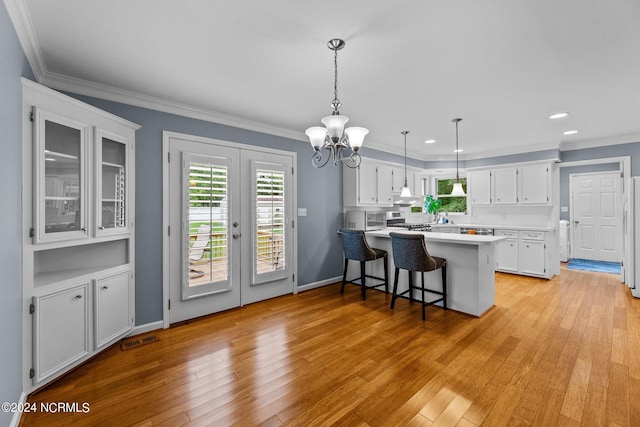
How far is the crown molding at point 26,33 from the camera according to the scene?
1712mm

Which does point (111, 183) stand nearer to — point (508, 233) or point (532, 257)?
point (508, 233)

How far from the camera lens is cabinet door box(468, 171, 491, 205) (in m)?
6.18

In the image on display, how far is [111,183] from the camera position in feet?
8.88

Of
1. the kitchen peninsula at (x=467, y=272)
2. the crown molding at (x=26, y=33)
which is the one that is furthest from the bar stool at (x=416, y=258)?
the crown molding at (x=26, y=33)

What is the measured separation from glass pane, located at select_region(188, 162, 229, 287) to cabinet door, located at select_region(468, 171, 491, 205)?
534 centimetres

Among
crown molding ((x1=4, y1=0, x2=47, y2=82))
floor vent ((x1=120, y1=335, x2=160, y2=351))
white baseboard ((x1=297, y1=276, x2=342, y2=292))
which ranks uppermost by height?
crown molding ((x1=4, y1=0, x2=47, y2=82))

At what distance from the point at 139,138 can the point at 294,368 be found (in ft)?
9.18

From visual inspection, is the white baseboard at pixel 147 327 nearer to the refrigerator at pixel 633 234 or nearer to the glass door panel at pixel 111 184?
the glass door panel at pixel 111 184

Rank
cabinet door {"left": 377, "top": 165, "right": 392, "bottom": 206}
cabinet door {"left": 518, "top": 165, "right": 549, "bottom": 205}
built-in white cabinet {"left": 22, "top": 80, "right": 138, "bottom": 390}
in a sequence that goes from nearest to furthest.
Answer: built-in white cabinet {"left": 22, "top": 80, "right": 138, "bottom": 390}, cabinet door {"left": 377, "top": 165, "right": 392, "bottom": 206}, cabinet door {"left": 518, "top": 165, "right": 549, "bottom": 205}

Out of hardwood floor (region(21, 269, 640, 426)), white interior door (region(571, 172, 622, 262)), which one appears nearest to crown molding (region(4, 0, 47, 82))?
hardwood floor (region(21, 269, 640, 426))

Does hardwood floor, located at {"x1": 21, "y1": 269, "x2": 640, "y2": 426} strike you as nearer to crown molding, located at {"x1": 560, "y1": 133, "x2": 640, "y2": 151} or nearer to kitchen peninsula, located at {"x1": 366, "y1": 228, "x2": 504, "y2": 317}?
kitchen peninsula, located at {"x1": 366, "y1": 228, "x2": 504, "y2": 317}

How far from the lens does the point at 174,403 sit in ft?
6.50

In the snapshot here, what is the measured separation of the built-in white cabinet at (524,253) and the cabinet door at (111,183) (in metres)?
5.69

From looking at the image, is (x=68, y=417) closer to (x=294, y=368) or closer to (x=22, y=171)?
(x=294, y=368)
